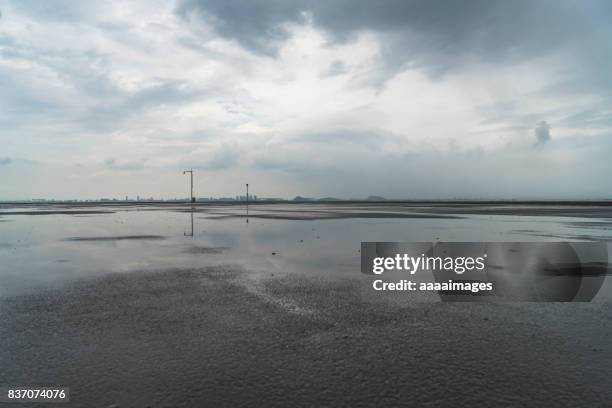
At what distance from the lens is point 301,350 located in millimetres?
5621

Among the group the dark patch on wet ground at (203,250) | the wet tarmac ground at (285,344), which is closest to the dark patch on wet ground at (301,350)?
the wet tarmac ground at (285,344)

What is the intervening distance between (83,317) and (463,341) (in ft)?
24.8

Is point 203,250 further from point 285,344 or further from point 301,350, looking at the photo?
point 301,350

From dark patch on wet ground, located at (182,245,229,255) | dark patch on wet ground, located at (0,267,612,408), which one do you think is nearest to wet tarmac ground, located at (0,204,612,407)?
dark patch on wet ground, located at (0,267,612,408)

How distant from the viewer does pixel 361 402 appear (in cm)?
415

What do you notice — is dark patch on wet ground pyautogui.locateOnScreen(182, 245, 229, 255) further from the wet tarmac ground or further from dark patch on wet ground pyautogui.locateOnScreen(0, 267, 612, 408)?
dark patch on wet ground pyautogui.locateOnScreen(0, 267, 612, 408)

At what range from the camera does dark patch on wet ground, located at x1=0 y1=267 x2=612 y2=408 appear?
4.34 meters

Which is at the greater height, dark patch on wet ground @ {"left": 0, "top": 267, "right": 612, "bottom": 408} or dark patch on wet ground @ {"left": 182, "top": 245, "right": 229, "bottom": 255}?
dark patch on wet ground @ {"left": 182, "top": 245, "right": 229, "bottom": 255}

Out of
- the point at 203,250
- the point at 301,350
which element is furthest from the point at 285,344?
the point at 203,250

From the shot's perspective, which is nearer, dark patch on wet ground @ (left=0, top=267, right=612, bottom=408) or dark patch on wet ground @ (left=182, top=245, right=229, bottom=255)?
dark patch on wet ground @ (left=0, top=267, right=612, bottom=408)

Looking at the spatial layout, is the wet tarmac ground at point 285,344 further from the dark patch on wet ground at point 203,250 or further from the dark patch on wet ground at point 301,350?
the dark patch on wet ground at point 203,250

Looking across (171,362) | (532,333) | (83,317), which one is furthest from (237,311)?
(532,333)

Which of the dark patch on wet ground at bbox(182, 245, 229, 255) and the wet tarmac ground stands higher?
the dark patch on wet ground at bbox(182, 245, 229, 255)

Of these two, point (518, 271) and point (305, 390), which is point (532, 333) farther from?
point (518, 271)
